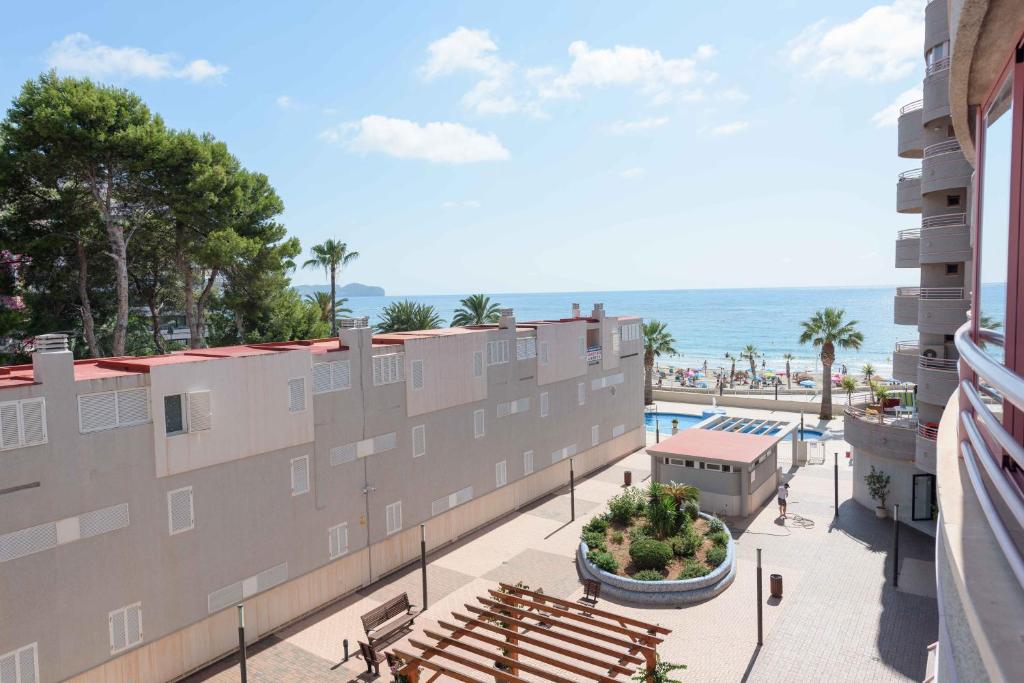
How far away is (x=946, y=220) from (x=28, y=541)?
110ft

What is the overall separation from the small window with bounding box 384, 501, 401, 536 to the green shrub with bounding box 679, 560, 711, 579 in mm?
11157

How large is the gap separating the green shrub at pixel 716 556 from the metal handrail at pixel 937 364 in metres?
11.3

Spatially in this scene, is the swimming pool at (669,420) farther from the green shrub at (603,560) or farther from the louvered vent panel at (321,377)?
the louvered vent panel at (321,377)

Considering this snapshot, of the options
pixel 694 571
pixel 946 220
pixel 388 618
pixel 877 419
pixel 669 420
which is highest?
pixel 946 220

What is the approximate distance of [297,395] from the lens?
22.3 m

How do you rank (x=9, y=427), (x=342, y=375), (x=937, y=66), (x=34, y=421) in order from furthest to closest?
(x=937, y=66), (x=342, y=375), (x=34, y=421), (x=9, y=427)

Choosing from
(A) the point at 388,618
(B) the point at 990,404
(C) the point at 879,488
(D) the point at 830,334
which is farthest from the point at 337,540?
(D) the point at 830,334

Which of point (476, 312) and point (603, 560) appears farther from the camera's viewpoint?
point (476, 312)

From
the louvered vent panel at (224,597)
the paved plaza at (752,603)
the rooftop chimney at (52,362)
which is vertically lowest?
the paved plaza at (752,603)

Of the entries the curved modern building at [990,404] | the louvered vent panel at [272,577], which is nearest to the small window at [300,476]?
the louvered vent panel at [272,577]

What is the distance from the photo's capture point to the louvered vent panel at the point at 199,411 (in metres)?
19.4

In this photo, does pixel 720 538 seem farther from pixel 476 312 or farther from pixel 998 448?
pixel 476 312

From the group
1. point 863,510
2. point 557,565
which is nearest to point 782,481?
point 863,510

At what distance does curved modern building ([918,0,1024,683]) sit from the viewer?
264 centimetres
